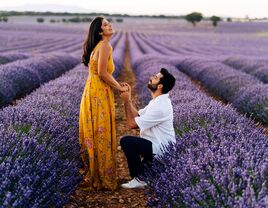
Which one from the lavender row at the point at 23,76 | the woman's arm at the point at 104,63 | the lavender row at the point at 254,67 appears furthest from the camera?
the lavender row at the point at 254,67

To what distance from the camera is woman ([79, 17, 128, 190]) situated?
3.55m

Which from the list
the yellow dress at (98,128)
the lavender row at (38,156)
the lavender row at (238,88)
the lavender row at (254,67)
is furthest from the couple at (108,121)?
the lavender row at (254,67)

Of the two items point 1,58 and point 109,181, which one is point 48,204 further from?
point 1,58

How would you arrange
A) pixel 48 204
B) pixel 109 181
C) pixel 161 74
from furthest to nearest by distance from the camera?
pixel 109 181
pixel 161 74
pixel 48 204

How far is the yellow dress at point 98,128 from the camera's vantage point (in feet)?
11.7

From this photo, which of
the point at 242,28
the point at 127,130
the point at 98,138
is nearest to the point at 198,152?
the point at 98,138

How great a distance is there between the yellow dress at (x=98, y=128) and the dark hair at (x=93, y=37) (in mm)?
62

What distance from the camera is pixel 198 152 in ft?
8.96

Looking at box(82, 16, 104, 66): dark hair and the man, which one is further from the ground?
box(82, 16, 104, 66): dark hair

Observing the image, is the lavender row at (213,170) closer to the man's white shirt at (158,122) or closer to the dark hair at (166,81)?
the man's white shirt at (158,122)

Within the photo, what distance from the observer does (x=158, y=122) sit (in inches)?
133

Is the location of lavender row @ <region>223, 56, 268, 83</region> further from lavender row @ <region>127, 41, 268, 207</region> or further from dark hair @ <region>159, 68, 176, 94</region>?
dark hair @ <region>159, 68, 176, 94</region>

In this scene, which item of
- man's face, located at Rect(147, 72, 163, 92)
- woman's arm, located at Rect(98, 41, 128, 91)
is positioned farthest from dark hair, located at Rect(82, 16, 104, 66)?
man's face, located at Rect(147, 72, 163, 92)

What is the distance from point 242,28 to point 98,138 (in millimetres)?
61787
